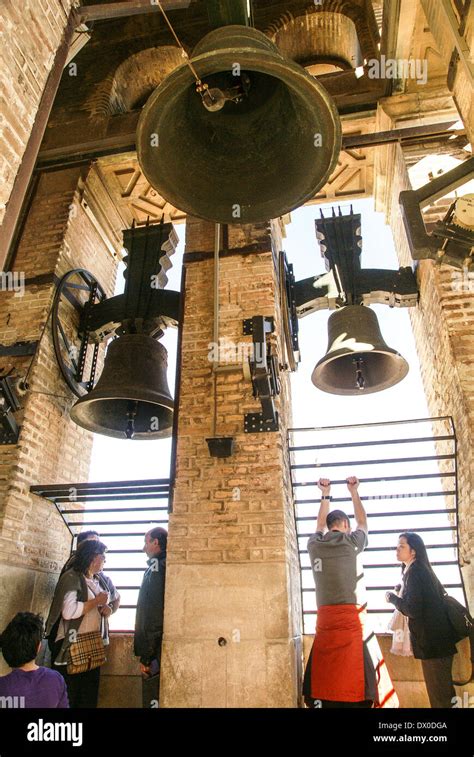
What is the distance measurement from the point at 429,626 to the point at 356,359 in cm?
226

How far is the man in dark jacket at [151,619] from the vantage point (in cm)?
368

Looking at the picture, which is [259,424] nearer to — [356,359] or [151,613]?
[356,359]

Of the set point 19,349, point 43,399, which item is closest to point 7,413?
point 43,399

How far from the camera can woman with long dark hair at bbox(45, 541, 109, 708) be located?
363 cm

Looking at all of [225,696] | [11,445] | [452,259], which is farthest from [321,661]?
[11,445]

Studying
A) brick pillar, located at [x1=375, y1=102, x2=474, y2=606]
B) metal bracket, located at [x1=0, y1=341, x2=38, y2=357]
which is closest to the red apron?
brick pillar, located at [x1=375, y1=102, x2=474, y2=606]

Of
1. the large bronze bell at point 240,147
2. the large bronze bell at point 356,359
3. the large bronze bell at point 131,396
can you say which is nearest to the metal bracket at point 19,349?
the large bronze bell at point 131,396

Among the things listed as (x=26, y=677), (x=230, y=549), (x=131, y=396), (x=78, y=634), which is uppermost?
(x=131, y=396)

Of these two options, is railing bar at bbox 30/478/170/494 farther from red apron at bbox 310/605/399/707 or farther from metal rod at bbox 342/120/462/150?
metal rod at bbox 342/120/462/150

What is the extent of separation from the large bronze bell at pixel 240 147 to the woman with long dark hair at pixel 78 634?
3.09 metres

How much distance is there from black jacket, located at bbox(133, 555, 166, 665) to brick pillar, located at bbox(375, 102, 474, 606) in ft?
8.12

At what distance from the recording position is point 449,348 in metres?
4.34
